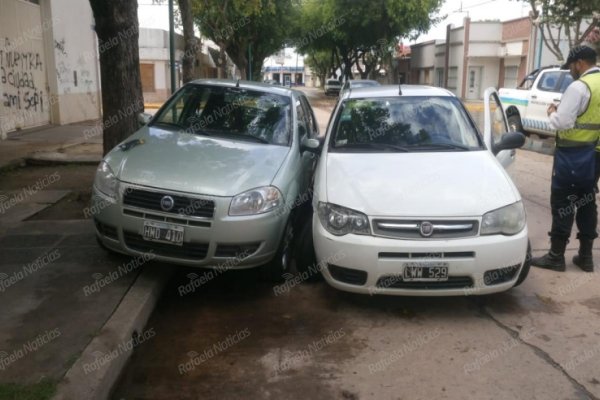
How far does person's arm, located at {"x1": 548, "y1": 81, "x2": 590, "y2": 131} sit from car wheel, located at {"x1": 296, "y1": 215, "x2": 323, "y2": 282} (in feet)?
7.64

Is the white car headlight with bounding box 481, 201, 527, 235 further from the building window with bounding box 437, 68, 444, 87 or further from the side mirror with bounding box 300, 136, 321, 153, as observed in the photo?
the building window with bounding box 437, 68, 444, 87

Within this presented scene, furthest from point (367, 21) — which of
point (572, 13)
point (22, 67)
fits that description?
point (22, 67)

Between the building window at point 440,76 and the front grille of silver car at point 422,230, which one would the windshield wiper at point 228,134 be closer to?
the front grille of silver car at point 422,230

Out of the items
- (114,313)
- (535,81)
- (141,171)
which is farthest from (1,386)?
(535,81)

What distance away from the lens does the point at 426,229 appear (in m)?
4.14

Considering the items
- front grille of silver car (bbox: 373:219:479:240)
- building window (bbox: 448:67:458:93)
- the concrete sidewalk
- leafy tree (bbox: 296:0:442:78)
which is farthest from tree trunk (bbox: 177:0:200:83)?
building window (bbox: 448:67:458:93)

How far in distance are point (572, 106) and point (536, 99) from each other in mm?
9452

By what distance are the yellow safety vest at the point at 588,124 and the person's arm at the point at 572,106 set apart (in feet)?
0.16

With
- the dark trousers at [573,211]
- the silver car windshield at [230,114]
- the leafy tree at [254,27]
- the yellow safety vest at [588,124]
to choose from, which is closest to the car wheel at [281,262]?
the silver car windshield at [230,114]

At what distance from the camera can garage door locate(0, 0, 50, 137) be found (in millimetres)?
12695

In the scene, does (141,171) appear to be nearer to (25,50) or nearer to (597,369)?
(597,369)

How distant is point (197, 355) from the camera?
3.93 meters

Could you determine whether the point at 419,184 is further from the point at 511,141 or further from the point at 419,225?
the point at 511,141

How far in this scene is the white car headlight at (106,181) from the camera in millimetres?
4656
